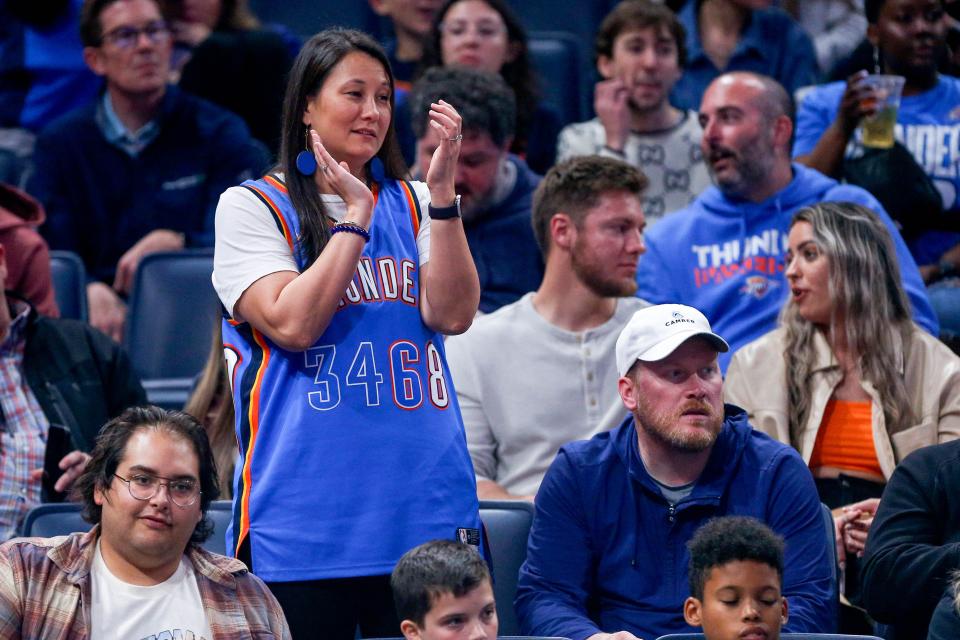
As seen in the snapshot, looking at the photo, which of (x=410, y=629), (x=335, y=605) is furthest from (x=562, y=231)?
(x=410, y=629)

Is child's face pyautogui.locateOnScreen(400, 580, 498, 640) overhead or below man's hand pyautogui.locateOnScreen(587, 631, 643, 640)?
overhead

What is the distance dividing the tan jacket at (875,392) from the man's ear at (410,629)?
1608 millimetres

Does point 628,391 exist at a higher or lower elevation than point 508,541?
higher

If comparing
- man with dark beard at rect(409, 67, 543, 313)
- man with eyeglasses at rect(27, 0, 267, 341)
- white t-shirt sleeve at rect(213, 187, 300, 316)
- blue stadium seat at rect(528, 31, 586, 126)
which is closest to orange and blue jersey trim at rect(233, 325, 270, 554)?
white t-shirt sleeve at rect(213, 187, 300, 316)

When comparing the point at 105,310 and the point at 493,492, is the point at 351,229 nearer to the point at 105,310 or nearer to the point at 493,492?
the point at 493,492

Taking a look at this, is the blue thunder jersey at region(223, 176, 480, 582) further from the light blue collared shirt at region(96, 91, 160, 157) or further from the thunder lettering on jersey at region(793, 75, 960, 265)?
the thunder lettering on jersey at region(793, 75, 960, 265)

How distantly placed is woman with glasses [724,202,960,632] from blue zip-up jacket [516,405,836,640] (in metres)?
0.57

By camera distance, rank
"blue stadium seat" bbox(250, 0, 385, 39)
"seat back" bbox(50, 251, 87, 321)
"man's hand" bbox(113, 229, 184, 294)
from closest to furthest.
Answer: "seat back" bbox(50, 251, 87, 321) → "man's hand" bbox(113, 229, 184, 294) → "blue stadium seat" bbox(250, 0, 385, 39)

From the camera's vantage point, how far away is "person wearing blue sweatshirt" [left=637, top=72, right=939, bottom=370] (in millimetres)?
4848

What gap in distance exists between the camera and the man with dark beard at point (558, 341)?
4.16 metres

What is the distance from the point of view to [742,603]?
2.71 m

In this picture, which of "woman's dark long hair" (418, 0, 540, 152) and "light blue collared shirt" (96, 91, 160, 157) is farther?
"woman's dark long hair" (418, 0, 540, 152)

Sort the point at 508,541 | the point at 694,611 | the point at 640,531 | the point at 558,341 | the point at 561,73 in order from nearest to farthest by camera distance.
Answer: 1. the point at 694,611
2. the point at 640,531
3. the point at 508,541
4. the point at 558,341
5. the point at 561,73

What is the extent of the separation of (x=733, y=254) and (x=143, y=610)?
263 cm
